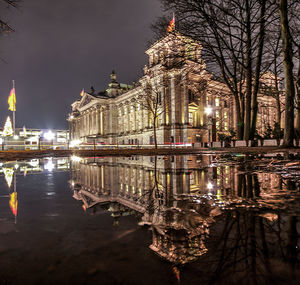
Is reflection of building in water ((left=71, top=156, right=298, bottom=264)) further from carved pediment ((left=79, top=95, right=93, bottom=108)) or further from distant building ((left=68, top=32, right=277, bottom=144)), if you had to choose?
carved pediment ((left=79, top=95, right=93, bottom=108))

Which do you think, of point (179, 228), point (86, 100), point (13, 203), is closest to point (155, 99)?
point (13, 203)

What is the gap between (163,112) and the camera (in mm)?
40938

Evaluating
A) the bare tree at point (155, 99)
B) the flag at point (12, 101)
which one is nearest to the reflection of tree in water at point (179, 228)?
the bare tree at point (155, 99)

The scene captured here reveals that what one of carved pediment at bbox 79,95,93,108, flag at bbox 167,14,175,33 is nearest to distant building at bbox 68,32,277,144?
carved pediment at bbox 79,95,93,108

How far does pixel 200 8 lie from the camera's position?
11930 mm

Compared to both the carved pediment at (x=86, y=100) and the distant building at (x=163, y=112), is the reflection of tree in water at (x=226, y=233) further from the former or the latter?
the carved pediment at (x=86, y=100)

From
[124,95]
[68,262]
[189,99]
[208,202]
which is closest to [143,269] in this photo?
[68,262]

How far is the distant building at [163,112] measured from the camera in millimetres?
30359

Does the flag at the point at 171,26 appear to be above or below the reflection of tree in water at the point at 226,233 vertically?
above

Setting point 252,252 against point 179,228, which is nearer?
point 252,252

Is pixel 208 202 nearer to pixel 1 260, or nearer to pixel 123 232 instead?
pixel 123 232

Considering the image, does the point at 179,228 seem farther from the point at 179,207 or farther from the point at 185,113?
the point at 185,113

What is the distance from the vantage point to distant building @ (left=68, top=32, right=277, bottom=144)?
30359mm

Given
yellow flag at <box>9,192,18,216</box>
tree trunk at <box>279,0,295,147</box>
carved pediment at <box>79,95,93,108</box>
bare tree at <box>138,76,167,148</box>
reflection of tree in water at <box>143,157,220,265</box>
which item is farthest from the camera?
carved pediment at <box>79,95,93,108</box>
